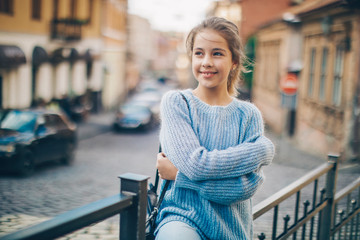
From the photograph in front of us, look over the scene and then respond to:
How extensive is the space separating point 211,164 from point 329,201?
2.46m

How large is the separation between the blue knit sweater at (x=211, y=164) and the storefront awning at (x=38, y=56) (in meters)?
19.3

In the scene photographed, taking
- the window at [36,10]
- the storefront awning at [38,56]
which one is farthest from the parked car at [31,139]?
the window at [36,10]

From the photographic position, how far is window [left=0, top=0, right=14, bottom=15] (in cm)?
1780

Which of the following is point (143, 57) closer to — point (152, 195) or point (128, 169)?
point (128, 169)

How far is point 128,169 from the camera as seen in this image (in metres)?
12.9

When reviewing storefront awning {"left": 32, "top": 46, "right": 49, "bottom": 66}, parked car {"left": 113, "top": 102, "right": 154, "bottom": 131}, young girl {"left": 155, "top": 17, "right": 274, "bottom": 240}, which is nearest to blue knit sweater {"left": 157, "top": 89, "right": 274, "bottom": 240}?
young girl {"left": 155, "top": 17, "right": 274, "bottom": 240}

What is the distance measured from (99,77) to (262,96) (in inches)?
466

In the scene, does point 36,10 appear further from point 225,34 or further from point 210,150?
point 210,150

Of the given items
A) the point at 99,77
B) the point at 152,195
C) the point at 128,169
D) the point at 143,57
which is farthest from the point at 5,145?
the point at 143,57

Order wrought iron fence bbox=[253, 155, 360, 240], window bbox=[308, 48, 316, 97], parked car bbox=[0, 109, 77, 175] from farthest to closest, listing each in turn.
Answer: window bbox=[308, 48, 316, 97], parked car bbox=[0, 109, 77, 175], wrought iron fence bbox=[253, 155, 360, 240]

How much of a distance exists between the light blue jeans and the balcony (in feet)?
72.4

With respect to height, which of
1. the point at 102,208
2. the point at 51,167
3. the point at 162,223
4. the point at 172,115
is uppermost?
the point at 172,115

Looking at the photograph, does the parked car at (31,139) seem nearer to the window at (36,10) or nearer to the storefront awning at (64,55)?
the window at (36,10)

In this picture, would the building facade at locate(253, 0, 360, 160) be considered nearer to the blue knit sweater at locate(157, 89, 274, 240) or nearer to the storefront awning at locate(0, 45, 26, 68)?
the blue knit sweater at locate(157, 89, 274, 240)
